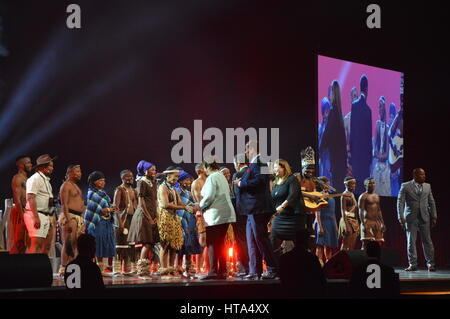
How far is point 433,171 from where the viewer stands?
13594mm

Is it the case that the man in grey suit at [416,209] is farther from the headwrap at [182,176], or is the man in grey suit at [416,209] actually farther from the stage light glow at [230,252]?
the headwrap at [182,176]

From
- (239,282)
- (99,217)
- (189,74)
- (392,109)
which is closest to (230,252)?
(99,217)

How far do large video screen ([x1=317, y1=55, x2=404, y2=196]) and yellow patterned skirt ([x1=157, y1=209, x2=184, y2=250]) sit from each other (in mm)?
4297

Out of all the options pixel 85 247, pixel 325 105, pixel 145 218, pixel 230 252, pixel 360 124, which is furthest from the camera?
pixel 360 124

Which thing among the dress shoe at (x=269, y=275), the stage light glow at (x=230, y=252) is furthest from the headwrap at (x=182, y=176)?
the dress shoe at (x=269, y=275)

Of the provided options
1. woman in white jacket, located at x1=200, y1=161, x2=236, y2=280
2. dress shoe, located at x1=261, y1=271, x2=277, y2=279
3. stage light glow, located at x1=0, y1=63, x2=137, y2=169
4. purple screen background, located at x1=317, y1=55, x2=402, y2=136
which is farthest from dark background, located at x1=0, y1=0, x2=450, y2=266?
dress shoe, located at x1=261, y1=271, x2=277, y2=279

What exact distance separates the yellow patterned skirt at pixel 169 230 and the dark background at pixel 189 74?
3433 mm

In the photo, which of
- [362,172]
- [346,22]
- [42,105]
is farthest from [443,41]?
[42,105]

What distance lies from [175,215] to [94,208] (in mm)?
949

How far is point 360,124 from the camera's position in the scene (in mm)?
12594

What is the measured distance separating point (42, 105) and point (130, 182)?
265 cm

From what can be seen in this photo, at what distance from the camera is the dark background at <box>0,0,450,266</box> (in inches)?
428

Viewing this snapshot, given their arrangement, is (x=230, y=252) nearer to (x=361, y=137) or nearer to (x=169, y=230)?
(x=169, y=230)
